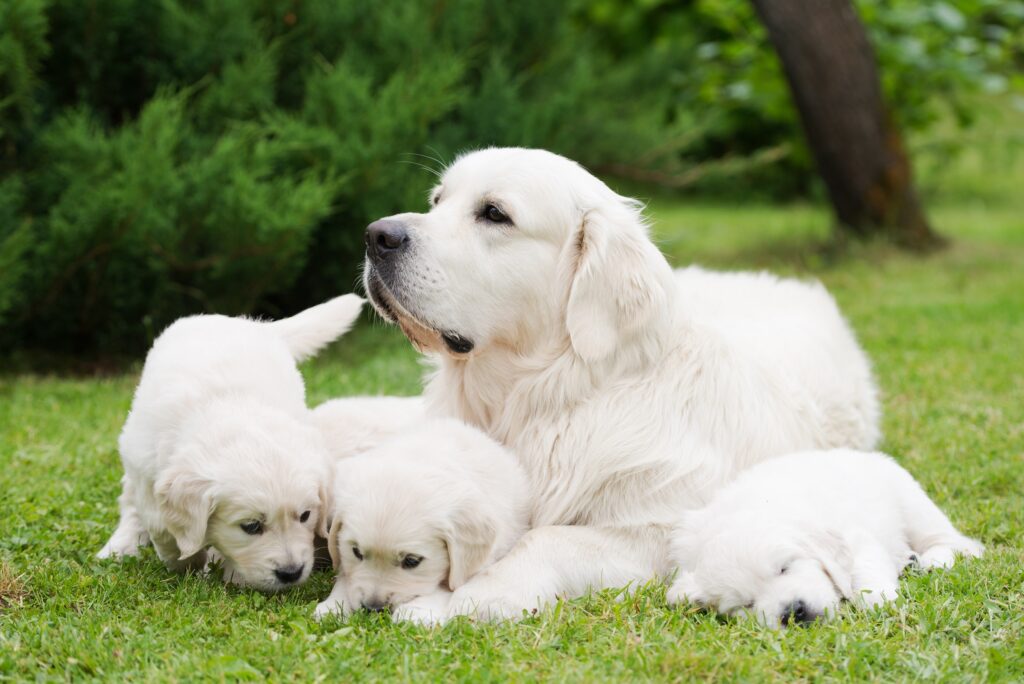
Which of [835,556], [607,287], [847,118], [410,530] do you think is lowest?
[847,118]

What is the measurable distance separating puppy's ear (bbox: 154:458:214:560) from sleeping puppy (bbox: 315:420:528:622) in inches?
16.7

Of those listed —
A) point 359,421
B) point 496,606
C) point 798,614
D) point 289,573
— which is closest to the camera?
point 798,614

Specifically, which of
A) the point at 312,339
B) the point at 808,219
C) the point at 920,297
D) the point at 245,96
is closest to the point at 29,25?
the point at 245,96

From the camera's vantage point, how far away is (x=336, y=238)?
8445 millimetres

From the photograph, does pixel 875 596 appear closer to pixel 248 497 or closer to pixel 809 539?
pixel 809 539

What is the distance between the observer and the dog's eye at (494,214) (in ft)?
13.9

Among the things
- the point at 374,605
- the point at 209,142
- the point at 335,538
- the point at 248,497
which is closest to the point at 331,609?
the point at 374,605

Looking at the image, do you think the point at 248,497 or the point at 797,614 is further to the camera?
the point at 248,497

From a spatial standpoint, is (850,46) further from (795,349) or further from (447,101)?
(795,349)

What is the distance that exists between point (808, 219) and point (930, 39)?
2317mm

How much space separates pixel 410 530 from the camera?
3766 millimetres

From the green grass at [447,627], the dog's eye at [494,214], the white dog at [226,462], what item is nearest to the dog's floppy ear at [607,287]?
the dog's eye at [494,214]

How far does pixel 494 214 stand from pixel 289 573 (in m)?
1.44

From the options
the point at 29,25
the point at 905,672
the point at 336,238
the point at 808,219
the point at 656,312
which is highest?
the point at 29,25
